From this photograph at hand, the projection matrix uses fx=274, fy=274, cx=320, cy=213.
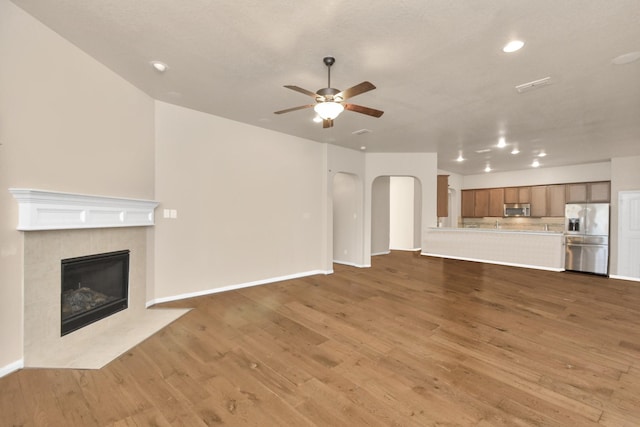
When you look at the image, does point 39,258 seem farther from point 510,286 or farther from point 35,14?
point 510,286

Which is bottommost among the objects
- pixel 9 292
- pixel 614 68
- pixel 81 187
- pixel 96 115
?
pixel 9 292

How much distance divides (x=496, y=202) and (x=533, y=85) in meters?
7.01

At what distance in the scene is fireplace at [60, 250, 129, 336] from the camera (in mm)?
2619

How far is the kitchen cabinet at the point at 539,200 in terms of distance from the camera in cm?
820

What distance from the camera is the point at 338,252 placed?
7.12 meters

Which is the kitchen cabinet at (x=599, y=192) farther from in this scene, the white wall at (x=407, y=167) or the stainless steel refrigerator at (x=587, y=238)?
the white wall at (x=407, y=167)

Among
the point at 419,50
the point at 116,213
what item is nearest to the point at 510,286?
the point at 419,50

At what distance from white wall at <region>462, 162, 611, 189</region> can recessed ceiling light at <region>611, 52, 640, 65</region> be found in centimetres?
650

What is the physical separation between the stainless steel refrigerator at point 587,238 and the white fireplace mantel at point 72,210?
893 cm

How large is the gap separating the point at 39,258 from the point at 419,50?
382 cm

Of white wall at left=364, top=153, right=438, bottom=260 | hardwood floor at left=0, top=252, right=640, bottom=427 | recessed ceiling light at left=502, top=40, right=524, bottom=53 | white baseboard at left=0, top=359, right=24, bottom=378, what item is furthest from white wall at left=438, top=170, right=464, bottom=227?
white baseboard at left=0, top=359, right=24, bottom=378

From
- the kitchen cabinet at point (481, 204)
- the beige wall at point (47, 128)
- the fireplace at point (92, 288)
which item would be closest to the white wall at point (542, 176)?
the kitchen cabinet at point (481, 204)

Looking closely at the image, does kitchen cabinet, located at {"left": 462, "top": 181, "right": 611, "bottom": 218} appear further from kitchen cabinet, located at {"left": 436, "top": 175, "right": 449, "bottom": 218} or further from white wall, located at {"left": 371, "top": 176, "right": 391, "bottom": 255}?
white wall, located at {"left": 371, "top": 176, "right": 391, "bottom": 255}

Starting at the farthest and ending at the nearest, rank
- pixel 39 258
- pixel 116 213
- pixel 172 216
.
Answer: pixel 172 216 → pixel 116 213 → pixel 39 258
